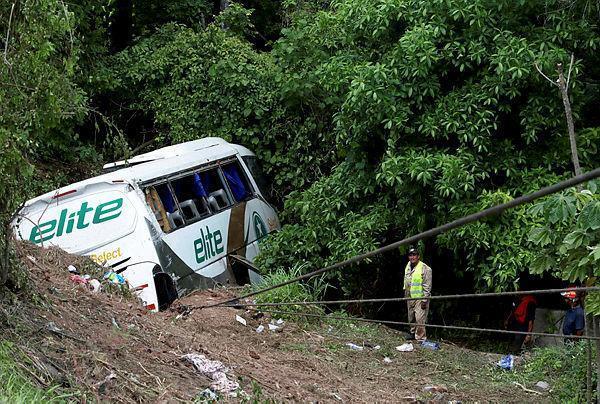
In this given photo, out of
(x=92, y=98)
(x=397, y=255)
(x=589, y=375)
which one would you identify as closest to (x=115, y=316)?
(x=589, y=375)

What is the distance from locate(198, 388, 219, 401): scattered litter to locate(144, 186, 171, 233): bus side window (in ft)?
14.4

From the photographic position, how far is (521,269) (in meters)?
10.5

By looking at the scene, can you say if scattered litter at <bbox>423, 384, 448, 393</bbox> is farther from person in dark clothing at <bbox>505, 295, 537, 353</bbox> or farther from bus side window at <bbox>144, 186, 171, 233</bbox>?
bus side window at <bbox>144, 186, 171, 233</bbox>

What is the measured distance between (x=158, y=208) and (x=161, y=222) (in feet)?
0.61

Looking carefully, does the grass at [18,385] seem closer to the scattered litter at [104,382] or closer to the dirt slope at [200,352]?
the dirt slope at [200,352]

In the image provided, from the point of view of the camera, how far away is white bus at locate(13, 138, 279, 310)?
34.4ft

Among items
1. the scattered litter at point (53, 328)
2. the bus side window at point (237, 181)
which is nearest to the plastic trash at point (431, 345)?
the bus side window at point (237, 181)

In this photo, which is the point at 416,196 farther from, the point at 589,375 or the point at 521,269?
the point at 589,375

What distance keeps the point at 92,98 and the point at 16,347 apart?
35.0 ft

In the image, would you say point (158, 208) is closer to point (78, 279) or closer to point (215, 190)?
point (215, 190)

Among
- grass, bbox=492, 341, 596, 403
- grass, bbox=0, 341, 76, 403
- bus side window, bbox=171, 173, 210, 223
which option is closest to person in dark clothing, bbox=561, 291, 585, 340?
grass, bbox=492, 341, 596, 403

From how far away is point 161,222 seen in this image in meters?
11.1

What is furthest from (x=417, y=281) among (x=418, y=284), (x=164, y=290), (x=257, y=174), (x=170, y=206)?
(x=257, y=174)

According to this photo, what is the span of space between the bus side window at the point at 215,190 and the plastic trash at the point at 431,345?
3.50 m
